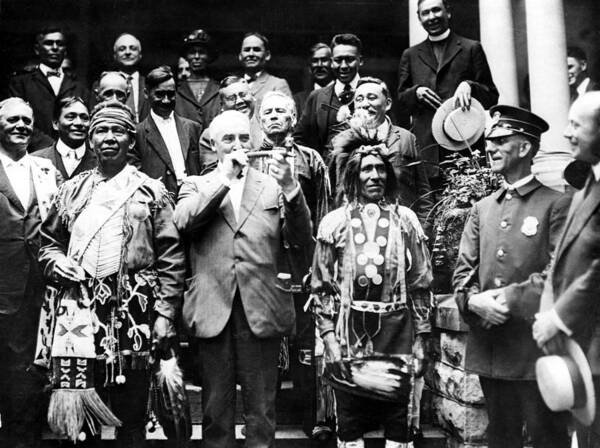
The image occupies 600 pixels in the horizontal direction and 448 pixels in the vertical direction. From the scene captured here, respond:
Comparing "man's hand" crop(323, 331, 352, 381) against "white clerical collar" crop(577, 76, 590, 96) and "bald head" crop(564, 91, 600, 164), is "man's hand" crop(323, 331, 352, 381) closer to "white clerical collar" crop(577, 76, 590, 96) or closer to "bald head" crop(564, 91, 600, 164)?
"bald head" crop(564, 91, 600, 164)

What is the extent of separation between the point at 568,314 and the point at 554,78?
7.68 ft

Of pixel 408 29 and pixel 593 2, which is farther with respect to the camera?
pixel 408 29

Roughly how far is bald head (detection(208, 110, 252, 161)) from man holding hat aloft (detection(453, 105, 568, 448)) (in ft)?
3.66

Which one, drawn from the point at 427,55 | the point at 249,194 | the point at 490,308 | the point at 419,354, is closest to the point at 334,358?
the point at 419,354

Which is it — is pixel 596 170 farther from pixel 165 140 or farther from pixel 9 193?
pixel 9 193

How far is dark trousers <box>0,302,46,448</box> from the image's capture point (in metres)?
3.90

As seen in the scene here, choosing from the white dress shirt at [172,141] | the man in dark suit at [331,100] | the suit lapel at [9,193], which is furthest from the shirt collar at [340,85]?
the suit lapel at [9,193]

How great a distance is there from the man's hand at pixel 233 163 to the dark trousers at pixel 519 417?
4.68 ft

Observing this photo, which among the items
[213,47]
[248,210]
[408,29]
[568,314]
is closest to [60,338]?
[248,210]

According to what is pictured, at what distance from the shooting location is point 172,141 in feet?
15.9

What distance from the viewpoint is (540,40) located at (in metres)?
5.04

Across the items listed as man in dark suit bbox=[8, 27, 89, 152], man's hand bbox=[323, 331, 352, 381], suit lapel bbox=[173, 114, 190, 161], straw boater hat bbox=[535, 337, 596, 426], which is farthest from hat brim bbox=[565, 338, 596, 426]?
man in dark suit bbox=[8, 27, 89, 152]

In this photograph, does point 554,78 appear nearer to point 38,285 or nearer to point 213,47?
point 213,47

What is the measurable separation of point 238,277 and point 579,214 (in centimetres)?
144
